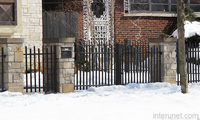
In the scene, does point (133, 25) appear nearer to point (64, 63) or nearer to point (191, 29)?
point (191, 29)

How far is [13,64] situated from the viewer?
431 inches

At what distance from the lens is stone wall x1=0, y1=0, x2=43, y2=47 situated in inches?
664

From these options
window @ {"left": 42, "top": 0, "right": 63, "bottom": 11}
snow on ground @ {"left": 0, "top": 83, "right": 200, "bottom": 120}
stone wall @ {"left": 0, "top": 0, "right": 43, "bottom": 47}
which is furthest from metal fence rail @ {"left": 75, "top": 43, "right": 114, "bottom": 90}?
window @ {"left": 42, "top": 0, "right": 63, "bottom": 11}

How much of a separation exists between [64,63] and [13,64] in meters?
1.55

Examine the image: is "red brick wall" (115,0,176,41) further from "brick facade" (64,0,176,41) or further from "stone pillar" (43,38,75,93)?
"stone pillar" (43,38,75,93)

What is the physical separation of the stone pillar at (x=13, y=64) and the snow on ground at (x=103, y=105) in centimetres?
30

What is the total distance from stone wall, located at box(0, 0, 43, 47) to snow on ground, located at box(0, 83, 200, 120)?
21.5 feet

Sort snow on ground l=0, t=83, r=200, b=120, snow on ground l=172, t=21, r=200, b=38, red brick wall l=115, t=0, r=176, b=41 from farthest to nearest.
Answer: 1. red brick wall l=115, t=0, r=176, b=41
2. snow on ground l=172, t=21, r=200, b=38
3. snow on ground l=0, t=83, r=200, b=120

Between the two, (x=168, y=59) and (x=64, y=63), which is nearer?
(x=64, y=63)

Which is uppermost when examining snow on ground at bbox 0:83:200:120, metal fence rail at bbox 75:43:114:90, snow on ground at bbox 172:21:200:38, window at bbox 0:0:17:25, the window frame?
the window frame

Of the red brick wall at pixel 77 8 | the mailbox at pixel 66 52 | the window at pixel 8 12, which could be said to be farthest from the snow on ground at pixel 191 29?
the mailbox at pixel 66 52

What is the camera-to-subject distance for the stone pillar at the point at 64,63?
36.6ft

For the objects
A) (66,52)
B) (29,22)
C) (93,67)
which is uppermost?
(29,22)

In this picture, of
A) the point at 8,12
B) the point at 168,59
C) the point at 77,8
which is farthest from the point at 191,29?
the point at 8,12
